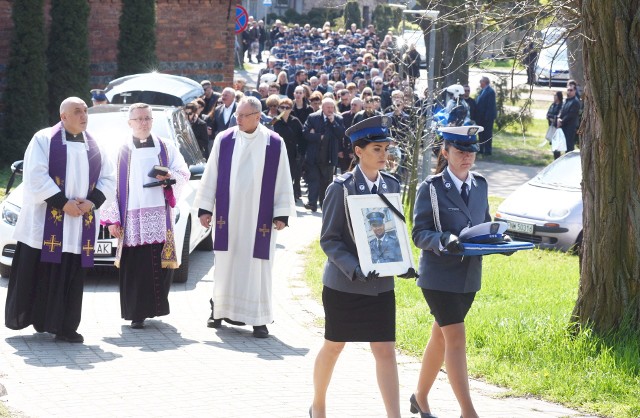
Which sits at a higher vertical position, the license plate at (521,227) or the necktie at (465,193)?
the necktie at (465,193)

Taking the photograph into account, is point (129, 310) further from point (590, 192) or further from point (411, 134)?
point (411, 134)

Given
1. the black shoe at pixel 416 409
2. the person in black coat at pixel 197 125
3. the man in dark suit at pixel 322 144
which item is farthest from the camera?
the man in dark suit at pixel 322 144

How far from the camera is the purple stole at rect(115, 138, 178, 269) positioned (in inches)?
396

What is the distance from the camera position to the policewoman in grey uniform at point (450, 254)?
6.61 m

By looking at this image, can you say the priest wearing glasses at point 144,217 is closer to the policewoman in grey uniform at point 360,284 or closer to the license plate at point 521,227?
the policewoman in grey uniform at point 360,284

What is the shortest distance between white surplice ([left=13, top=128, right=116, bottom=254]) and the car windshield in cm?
910

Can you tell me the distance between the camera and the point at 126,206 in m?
10.1

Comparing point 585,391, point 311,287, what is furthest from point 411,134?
point 585,391

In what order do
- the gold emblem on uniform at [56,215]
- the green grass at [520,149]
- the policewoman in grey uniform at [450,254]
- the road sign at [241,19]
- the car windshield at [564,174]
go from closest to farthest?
the policewoman in grey uniform at [450,254]
the gold emblem on uniform at [56,215]
the car windshield at [564,174]
the road sign at [241,19]
the green grass at [520,149]

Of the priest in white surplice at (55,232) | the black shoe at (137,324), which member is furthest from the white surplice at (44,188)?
the black shoe at (137,324)

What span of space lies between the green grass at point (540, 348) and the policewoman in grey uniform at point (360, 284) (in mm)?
1818

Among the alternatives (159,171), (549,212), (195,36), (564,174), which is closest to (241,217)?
(159,171)

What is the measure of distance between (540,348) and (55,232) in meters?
3.98

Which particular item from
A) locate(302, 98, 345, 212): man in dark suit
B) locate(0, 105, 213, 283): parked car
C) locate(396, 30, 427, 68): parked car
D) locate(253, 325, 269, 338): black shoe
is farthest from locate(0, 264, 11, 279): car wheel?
locate(302, 98, 345, 212): man in dark suit
